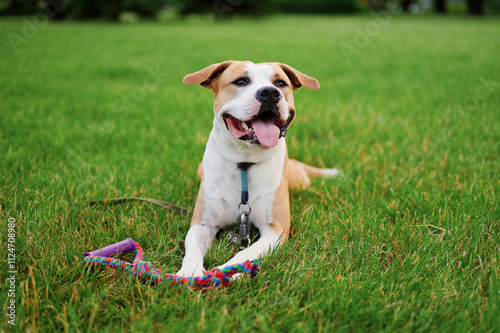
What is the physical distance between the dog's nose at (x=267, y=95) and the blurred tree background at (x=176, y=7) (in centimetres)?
2414

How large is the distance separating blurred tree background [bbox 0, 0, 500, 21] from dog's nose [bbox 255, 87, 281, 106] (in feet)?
79.2

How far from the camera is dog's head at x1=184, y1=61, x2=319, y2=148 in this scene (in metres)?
2.39

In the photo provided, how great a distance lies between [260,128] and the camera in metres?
2.44

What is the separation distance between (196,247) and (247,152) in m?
0.71

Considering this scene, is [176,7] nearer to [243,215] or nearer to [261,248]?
[243,215]

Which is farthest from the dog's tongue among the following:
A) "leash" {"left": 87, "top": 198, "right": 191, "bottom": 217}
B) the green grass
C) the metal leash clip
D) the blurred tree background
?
the blurred tree background

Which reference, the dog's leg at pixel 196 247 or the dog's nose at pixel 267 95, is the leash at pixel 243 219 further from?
the dog's nose at pixel 267 95

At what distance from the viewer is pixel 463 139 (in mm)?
4418

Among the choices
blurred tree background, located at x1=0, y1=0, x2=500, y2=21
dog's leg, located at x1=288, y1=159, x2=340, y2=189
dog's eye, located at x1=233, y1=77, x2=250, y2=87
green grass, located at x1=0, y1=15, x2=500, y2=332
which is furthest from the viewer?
blurred tree background, located at x1=0, y1=0, x2=500, y2=21

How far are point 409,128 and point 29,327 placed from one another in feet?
14.9

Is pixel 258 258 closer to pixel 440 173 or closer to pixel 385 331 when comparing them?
pixel 385 331

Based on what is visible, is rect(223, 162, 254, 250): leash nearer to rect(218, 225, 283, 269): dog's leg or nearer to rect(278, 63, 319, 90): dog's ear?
rect(218, 225, 283, 269): dog's leg

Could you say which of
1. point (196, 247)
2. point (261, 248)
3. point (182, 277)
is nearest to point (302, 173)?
point (261, 248)

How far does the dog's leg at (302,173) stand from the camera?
11.0 feet
